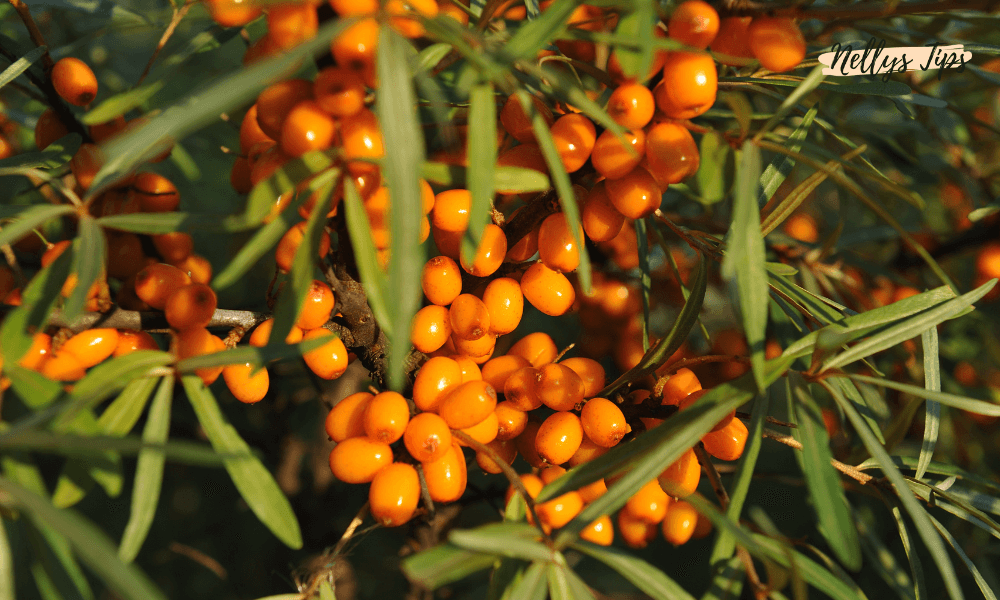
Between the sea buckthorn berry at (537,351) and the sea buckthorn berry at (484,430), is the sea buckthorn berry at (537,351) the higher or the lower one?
the lower one

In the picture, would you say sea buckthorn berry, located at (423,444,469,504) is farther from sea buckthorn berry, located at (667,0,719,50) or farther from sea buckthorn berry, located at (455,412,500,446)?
sea buckthorn berry, located at (667,0,719,50)

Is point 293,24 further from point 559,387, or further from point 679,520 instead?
point 679,520

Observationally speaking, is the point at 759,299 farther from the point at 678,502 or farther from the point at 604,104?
the point at 678,502

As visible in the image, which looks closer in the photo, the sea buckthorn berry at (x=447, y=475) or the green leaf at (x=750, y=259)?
the green leaf at (x=750, y=259)

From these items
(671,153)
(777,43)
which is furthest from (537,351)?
(777,43)

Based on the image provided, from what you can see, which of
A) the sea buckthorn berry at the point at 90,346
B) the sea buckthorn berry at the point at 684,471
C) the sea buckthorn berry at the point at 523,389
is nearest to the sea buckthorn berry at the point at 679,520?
the sea buckthorn berry at the point at 684,471

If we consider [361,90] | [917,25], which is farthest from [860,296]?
[361,90]

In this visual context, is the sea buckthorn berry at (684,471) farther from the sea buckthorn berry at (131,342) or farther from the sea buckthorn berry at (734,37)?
the sea buckthorn berry at (131,342)
